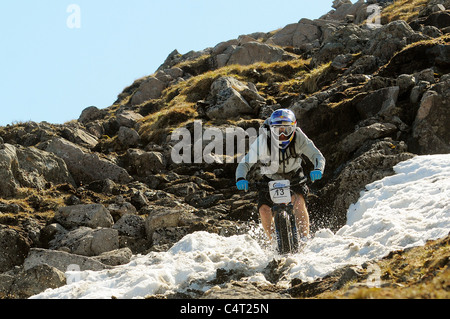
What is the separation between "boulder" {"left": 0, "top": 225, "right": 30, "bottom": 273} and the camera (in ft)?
42.2

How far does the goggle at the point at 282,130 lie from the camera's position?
10.0 metres

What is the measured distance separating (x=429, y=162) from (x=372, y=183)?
136 cm

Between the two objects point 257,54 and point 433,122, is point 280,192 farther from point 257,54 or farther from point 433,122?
point 257,54

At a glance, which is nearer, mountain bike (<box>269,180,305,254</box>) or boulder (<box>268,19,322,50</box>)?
mountain bike (<box>269,180,305,254</box>)

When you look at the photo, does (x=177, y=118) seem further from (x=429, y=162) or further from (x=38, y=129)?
(x=429, y=162)

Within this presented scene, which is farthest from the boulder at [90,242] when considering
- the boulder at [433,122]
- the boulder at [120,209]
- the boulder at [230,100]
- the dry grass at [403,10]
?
the dry grass at [403,10]

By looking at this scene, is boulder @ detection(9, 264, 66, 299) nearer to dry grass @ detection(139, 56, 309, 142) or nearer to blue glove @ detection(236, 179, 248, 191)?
blue glove @ detection(236, 179, 248, 191)

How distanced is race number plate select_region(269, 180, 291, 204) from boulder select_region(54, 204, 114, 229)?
666 centimetres

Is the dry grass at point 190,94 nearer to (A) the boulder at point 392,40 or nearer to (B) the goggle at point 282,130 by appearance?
(A) the boulder at point 392,40

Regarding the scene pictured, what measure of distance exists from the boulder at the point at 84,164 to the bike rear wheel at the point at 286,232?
37.6ft

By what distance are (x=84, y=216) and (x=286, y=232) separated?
7.13 meters

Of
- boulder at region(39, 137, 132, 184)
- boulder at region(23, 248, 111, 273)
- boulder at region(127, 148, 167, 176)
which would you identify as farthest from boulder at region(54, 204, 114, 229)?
boulder at region(127, 148, 167, 176)

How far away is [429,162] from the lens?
12.9m
